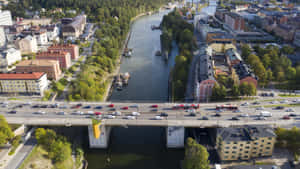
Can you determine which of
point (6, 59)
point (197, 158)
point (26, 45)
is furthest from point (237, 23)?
point (6, 59)

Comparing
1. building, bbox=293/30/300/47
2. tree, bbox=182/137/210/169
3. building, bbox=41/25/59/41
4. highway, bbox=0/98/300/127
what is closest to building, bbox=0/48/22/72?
highway, bbox=0/98/300/127

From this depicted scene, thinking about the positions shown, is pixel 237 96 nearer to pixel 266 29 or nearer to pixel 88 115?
pixel 88 115

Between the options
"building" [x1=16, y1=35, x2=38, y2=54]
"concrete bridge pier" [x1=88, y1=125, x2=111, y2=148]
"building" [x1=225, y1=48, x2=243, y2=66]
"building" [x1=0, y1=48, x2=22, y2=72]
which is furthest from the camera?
"building" [x1=16, y1=35, x2=38, y2=54]

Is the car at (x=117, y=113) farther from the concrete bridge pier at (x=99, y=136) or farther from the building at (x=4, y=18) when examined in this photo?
the building at (x=4, y=18)

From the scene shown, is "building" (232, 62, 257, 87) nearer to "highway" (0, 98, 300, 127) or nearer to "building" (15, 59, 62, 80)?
"highway" (0, 98, 300, 127)

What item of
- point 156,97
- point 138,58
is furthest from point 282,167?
point 138,58

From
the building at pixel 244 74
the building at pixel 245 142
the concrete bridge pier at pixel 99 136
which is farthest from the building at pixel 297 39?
the concrete bridge pier at pixel 99 136

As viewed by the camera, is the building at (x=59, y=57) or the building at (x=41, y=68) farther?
the building at (x=59, y=57)
